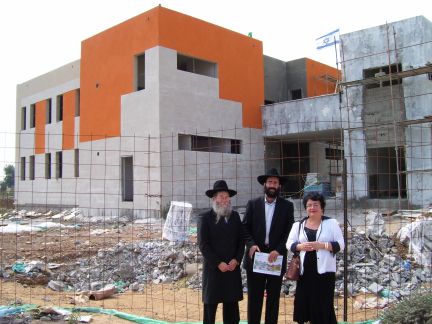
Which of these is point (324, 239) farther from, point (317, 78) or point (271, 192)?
point (317, 78)

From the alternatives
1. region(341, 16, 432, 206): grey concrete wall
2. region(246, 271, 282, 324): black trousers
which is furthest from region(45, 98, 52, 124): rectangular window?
region(246, 271, 282, 324): black trousers

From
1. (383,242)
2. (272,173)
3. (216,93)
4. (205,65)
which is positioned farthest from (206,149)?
(272,173)

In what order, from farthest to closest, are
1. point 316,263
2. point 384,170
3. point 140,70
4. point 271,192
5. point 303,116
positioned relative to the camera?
point 140,70 → point 384,170 → point 303,116 → point 271,192 → point 316,263

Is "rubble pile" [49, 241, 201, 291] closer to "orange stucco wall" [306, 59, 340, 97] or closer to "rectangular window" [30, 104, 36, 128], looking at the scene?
"orange stucco wall" [306, 59, 340, 97]

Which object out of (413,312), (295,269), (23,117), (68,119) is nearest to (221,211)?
(295,269)

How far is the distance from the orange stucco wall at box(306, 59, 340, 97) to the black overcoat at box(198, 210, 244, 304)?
2383cm

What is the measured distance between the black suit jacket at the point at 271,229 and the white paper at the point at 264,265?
114mm

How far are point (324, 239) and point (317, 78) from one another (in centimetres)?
2513

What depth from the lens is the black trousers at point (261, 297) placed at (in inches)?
181

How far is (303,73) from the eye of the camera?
27672 millimetres

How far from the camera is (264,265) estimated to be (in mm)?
4508

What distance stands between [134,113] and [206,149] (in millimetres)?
3758

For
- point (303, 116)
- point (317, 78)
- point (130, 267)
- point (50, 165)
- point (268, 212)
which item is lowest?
point (130, 267)

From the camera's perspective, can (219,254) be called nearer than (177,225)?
Yes
